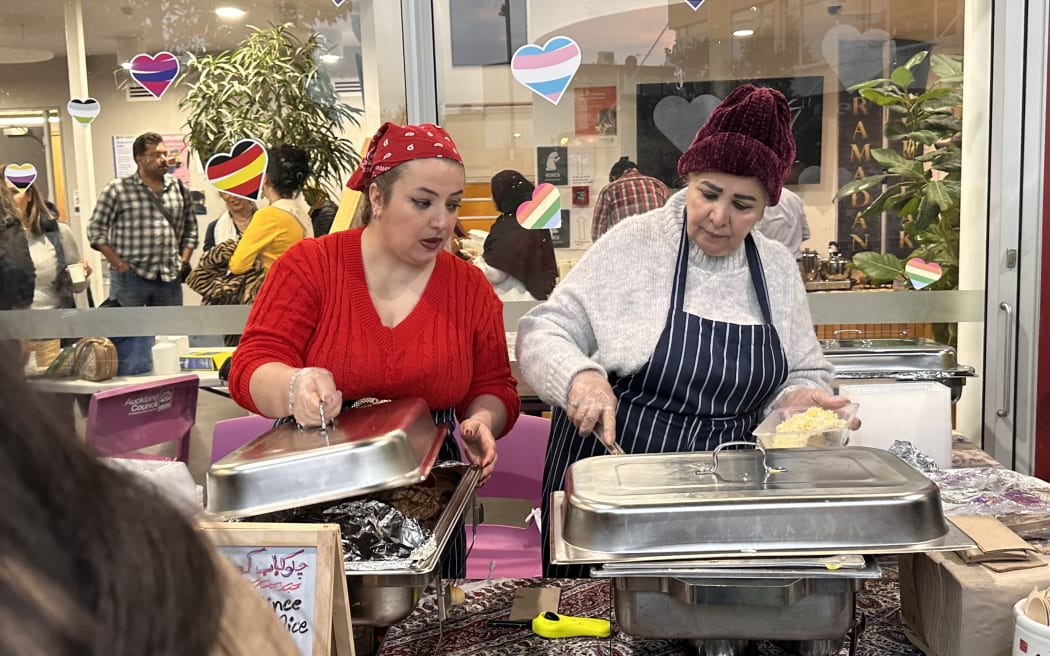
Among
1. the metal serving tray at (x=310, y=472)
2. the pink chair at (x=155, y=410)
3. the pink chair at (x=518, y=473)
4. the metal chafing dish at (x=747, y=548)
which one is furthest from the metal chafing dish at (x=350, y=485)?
the pink chair at (x=155, y=410)

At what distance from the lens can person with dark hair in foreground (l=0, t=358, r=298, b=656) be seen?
1.14ft

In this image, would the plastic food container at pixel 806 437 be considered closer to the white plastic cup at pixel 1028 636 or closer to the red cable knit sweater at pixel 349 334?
the white plastic cup at pixel 1028 636

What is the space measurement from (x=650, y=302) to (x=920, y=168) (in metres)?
2.20

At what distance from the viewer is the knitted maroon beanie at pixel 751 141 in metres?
2.04

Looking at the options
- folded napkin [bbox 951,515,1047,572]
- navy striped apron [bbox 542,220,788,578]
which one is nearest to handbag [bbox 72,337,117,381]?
navy striped apron [bbox 542,220,788,578]

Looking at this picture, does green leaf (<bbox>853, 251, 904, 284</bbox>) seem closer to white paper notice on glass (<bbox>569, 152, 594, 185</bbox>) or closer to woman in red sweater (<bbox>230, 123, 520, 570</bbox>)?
white paper notice on glass (<bbox>569, 152, 594, 185</bbox>)

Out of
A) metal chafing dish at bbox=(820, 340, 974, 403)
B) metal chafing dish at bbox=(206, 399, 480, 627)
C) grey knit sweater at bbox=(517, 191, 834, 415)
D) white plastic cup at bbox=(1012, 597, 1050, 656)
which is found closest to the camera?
white plastic cup at bbox=(1012, 597, 1050, 656)

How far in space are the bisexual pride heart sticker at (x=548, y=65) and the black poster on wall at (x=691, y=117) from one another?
0.31 metres

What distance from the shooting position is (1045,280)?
3717 mm

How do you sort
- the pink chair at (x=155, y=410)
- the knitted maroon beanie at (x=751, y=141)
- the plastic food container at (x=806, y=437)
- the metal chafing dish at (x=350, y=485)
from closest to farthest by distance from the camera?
the metal chafing dish at (x=350, y=485)
the plastic food container at (x=806, y=437)
the knitted maroon beanie at (x=751, y=141)
the pink chair at (x=155, y=410)

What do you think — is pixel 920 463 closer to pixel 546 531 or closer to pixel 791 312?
pixel 791 312

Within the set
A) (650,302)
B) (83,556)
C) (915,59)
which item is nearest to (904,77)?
(915,59)

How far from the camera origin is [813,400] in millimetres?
1973

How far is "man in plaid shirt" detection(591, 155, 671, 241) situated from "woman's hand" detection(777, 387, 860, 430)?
1.87m
